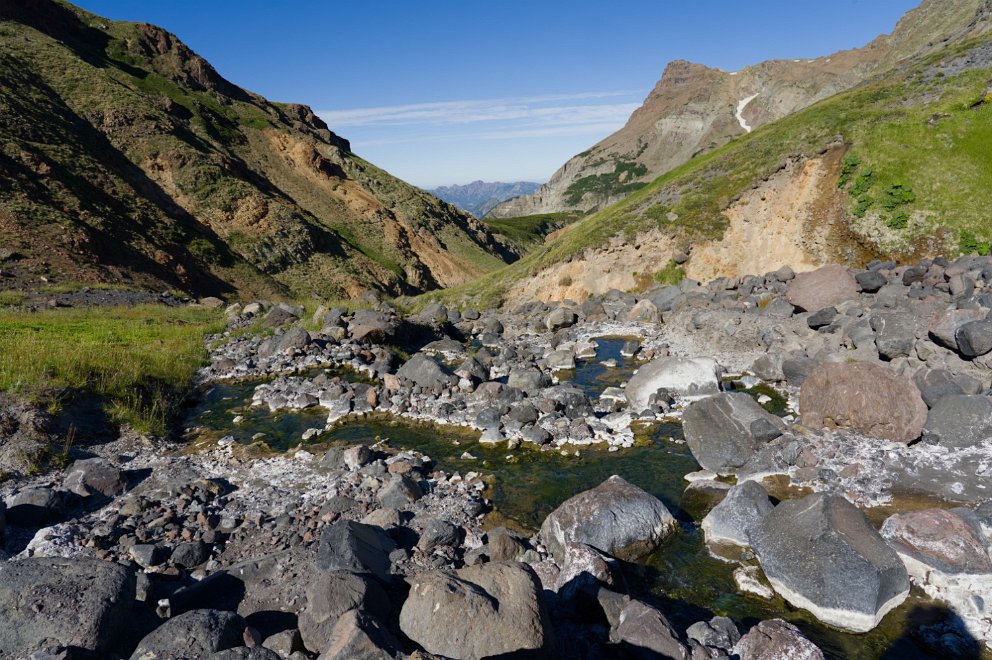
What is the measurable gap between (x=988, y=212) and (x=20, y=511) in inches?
1705

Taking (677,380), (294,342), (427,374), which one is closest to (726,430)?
(677,380)

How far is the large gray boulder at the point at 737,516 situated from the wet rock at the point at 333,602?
665 cm

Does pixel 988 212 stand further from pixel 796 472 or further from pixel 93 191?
pixel 93 191

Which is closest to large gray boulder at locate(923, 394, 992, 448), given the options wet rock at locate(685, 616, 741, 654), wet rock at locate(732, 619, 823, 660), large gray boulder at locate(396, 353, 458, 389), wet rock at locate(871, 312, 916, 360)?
wet rock at locate(871, 312, 916, 360)

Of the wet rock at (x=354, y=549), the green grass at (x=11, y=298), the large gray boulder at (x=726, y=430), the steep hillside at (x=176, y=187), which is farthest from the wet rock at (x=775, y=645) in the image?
the steep hillside at (x=176, y=187)

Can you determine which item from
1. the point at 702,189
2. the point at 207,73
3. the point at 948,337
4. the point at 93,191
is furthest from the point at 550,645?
the point at 207,73

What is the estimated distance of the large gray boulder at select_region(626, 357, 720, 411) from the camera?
1839cm

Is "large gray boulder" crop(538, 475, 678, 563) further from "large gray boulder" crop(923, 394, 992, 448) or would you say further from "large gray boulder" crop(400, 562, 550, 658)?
"large gray boulder" crop(923, 394, 992, 448)

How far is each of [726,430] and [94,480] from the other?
1551cm

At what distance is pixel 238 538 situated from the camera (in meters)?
10.7

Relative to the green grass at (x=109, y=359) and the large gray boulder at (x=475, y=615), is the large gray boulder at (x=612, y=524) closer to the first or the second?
the large gray boulder at (x=475, y=615)

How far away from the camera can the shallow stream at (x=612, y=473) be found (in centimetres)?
858

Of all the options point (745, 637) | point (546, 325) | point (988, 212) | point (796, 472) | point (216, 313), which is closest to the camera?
point (745, 637)

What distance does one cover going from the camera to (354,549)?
9.15m
